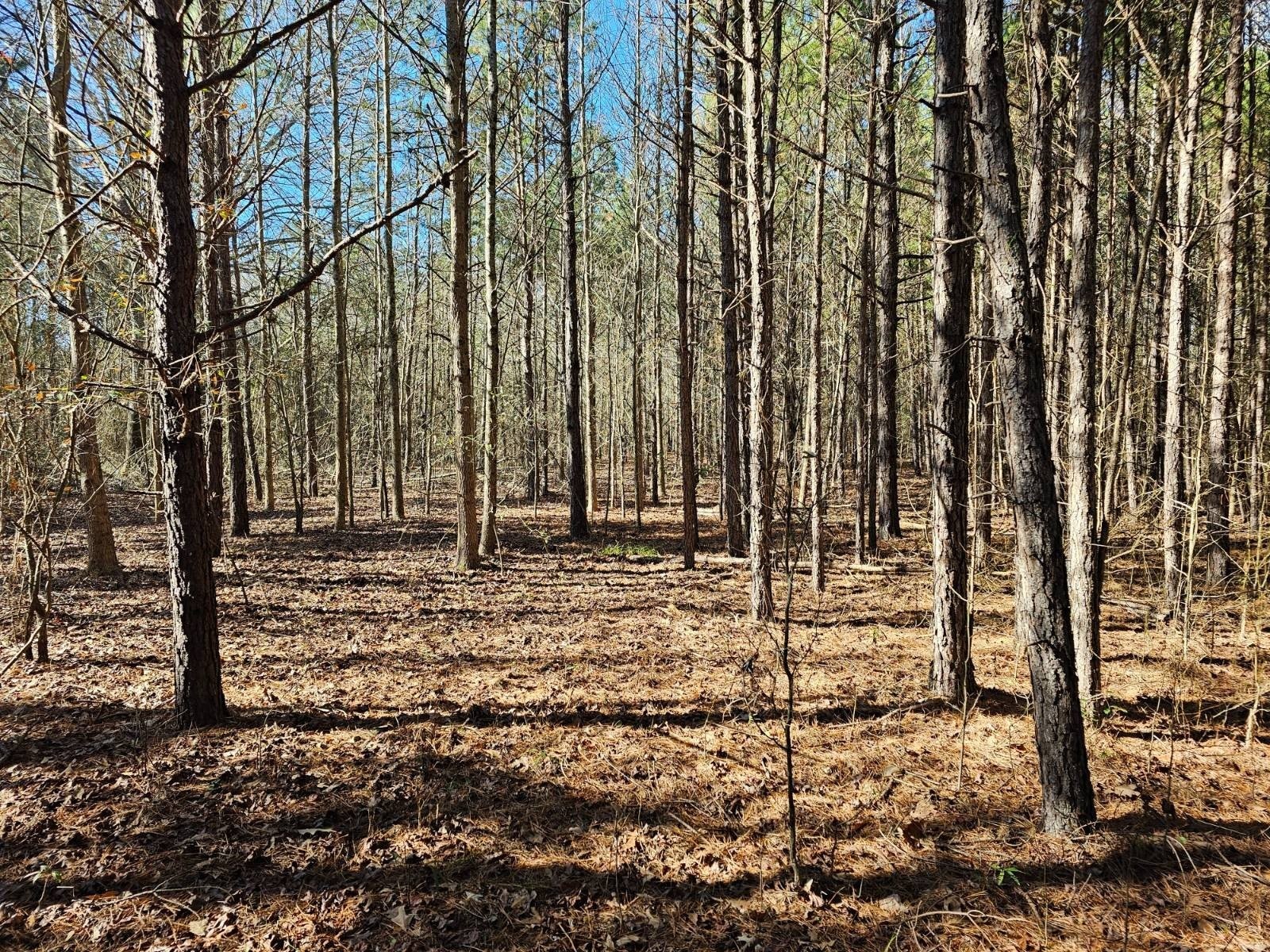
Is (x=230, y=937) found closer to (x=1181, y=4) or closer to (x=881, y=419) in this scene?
(x=881, y=419)

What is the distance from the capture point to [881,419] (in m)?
12.9

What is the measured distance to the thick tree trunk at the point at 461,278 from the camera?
9117 mm

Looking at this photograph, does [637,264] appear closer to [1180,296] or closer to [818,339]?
[818,339]

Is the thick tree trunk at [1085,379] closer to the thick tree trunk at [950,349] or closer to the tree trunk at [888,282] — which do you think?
the thick tree trunk at [950,349]

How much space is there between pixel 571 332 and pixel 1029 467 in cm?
1196

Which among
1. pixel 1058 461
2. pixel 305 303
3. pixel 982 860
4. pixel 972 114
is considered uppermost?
pixel 305 303

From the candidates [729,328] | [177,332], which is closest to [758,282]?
[729,328]

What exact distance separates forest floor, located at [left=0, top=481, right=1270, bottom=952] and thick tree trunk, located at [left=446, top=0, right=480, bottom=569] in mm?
3162

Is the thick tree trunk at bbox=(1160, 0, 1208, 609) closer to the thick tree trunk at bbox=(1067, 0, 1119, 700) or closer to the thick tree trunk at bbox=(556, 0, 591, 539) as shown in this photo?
the thick tree trunk at bbox=(1067, 0, 1119, 700)

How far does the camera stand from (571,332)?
14.4 metres

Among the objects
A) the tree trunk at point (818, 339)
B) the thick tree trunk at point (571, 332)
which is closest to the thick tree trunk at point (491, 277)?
the thick tree trunk at point (571, 332)

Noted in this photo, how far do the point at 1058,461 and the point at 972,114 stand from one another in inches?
150

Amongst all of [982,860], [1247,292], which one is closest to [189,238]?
[982,860]

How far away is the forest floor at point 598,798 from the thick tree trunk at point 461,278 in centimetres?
316
